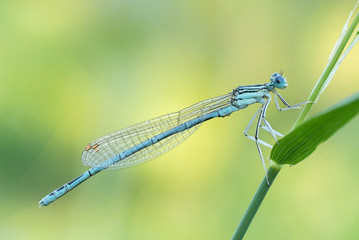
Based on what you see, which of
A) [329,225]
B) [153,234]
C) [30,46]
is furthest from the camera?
[30,46]

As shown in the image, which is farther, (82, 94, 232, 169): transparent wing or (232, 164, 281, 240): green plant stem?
(82, 94, 232, 169): transparent wing

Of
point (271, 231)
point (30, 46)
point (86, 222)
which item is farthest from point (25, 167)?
point (271, 231)

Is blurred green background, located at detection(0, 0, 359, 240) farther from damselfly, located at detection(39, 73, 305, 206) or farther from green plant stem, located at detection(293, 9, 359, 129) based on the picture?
green plant stem, located at detection(293, 9, 359, 129)

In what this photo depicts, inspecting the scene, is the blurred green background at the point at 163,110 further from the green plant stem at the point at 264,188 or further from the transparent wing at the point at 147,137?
the green plant stem at the point at 264,188

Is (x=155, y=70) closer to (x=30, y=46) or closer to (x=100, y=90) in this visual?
(x=100, y=90)

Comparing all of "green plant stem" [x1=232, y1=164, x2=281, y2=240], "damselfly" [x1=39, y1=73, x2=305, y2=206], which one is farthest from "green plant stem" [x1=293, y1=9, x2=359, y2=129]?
"damselfly" [x1=39, y1=73, x2=305, y2=206]

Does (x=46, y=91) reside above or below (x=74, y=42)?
below
